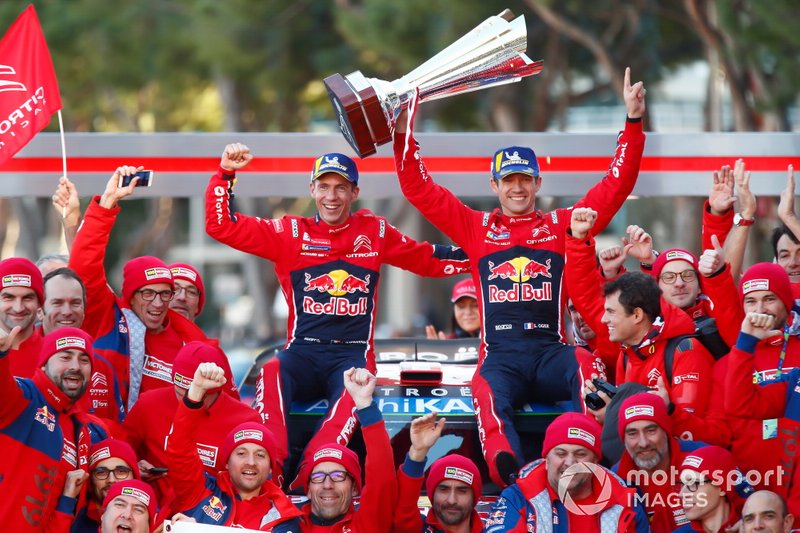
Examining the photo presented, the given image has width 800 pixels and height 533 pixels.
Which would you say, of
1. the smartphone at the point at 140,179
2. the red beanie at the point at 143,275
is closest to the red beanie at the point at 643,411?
the red beanie at the point at 143,275

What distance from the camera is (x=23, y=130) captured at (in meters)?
9.04

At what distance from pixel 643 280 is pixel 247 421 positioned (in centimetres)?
240

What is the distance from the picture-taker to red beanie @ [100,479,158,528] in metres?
6.59

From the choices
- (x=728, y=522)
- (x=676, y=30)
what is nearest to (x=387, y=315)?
(x=676, y=30)

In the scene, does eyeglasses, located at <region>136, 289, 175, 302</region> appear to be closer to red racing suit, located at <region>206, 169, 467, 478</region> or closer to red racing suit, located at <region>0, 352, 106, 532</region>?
red racing suit, located at <region>206, 169, 467, 478</region>

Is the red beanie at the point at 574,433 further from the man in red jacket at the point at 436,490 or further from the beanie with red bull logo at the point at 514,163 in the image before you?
the beanie with red bull logo at the point at 514,163

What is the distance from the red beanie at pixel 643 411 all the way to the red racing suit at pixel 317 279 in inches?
71.6

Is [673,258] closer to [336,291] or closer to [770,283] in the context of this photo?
[770,283]

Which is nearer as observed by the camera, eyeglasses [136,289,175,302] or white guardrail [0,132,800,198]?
eyeglasses [136,289,175,302]

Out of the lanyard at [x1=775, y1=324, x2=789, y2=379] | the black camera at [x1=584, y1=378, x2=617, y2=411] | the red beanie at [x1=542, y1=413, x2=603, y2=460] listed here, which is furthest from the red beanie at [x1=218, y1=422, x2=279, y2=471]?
the lanyard at [x1=775, y1=324, x2=789, y2=379]

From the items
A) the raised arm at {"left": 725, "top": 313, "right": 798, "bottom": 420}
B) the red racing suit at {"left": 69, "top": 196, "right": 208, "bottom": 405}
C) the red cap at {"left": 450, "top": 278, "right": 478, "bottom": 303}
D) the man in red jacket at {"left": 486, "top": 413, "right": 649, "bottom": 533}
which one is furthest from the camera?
the red cap at {"left": 450, "top": 278, "right": 478, "bottom": 303}

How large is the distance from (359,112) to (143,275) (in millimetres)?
1862

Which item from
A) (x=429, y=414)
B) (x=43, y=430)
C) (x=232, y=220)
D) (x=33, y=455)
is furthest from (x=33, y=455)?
(x=232, y=220)

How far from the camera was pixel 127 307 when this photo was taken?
8445mm
